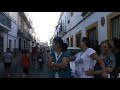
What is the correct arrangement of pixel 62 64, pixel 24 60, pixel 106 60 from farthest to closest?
1. pixel 24 60
2. pixel 106 60
3. pixel 62 64

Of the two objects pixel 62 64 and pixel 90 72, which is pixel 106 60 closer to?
pixel 90 72

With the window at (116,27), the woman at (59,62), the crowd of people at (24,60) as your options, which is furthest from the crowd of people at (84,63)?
the window at (116,27)

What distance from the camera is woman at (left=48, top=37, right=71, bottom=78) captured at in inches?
117

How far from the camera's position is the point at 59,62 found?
299 cm

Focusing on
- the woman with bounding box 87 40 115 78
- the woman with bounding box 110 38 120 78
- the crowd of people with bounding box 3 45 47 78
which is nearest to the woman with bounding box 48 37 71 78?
the woman with bounding box 87 40 115 78

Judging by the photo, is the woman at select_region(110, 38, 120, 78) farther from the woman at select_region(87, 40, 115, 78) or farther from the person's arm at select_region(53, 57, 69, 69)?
the person's arm at select_region(53, 57, 69, 69)

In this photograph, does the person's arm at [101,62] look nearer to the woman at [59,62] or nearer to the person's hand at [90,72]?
the person's hand at [90,72]

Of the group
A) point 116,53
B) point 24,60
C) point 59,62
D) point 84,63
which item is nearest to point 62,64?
point 59,62

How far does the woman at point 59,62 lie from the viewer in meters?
2.97

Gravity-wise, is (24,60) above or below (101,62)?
below
